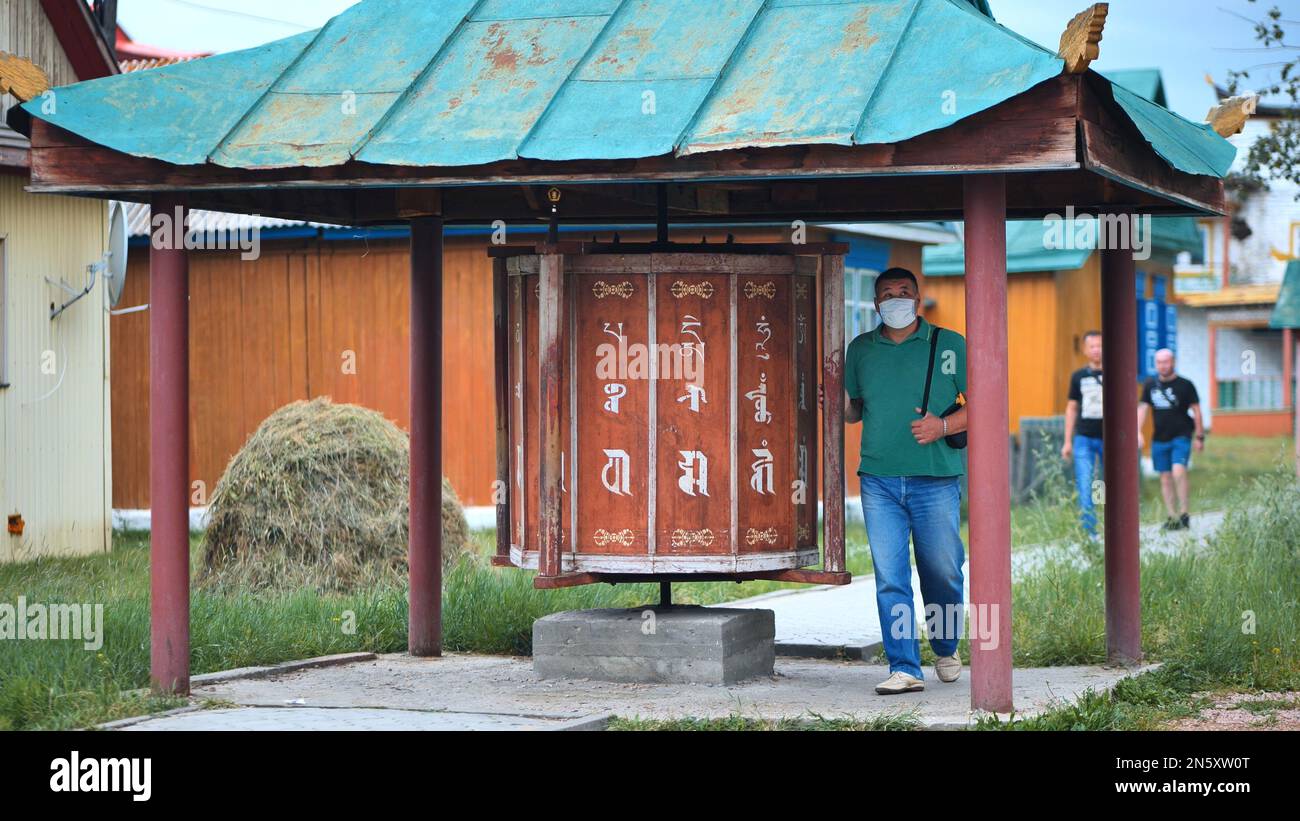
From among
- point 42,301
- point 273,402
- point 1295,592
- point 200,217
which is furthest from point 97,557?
point 1295,592

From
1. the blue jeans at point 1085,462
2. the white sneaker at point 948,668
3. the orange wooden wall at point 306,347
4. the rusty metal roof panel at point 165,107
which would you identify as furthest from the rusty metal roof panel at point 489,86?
the orange wooden wall at point 306,347

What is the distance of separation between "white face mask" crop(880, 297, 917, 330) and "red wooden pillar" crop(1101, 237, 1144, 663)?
149 centimetres

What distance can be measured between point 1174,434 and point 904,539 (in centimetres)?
1031

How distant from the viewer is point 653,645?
901 cm

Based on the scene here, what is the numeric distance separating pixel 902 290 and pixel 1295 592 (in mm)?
3878

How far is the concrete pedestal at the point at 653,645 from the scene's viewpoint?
29.4 ft

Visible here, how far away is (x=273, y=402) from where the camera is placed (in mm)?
19609

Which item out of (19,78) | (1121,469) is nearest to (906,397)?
(1121,469)

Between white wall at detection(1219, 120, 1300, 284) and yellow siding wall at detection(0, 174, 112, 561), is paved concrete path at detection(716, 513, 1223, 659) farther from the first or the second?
white wall at detection(1219, 120, 1300, 284)

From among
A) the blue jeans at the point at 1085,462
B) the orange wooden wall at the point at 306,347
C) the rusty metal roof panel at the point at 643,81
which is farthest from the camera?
the orange wooden wall at the point at 306,347

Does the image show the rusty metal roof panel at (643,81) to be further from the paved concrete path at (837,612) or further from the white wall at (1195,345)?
the white wall at (1195,345)

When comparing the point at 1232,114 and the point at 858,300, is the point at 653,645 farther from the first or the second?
the point at 858,300

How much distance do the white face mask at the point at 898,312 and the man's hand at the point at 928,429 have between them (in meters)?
0.54
